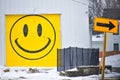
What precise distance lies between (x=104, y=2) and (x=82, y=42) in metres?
32.0

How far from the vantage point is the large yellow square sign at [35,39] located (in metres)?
24.9

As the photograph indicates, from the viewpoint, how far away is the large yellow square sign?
81.6ft

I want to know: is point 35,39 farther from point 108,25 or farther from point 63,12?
point 108,25

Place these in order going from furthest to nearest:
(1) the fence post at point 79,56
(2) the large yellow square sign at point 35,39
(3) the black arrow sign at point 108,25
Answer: (2) the large yellow square sign at point 35,39 < (1) the fence post at point 79,56 < (3) the black arrow sign at point 108,25

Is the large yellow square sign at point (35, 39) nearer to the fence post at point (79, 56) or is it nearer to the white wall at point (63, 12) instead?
the white wall at point (63, 12)

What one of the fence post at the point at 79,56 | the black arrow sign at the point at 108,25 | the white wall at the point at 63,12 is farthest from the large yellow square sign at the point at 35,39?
the black arrow sign at the point at 108,25

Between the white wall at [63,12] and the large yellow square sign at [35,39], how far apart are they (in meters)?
0.32

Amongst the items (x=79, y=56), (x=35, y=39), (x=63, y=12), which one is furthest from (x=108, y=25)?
(x=35, y=39)

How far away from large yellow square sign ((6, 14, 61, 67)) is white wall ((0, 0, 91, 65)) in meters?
0.32

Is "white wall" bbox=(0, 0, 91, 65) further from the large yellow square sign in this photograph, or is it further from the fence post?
the fence post

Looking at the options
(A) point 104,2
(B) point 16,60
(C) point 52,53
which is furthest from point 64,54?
(A) point 104,2

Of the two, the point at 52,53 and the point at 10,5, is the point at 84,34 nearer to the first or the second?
the point at 52,53

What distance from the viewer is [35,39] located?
25.0 m

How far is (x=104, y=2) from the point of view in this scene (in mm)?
56906
